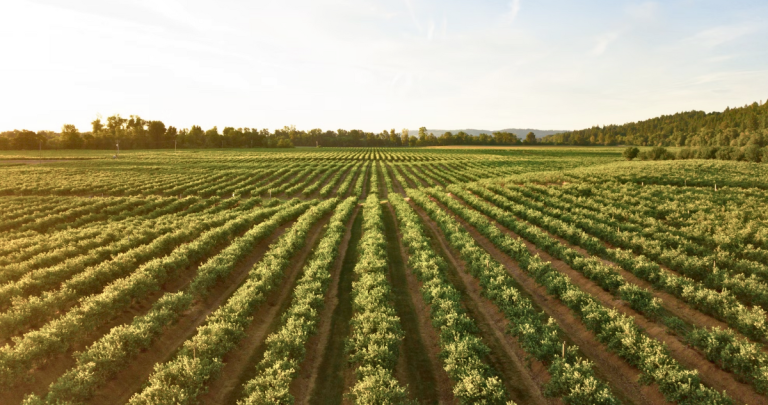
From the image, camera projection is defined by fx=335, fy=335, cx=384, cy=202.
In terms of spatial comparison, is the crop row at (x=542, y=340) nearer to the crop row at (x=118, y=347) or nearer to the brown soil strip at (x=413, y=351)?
the brown soil strip at (x=413, y=351)

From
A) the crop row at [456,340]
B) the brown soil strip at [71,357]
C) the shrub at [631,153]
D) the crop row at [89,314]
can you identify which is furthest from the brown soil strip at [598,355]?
the shrub at [631,153]

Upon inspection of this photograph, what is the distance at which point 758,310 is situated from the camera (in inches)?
522

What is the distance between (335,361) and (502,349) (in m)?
6.55

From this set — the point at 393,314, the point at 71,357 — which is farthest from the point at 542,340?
the point at 71,357

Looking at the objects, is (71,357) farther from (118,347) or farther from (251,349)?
(251,349)

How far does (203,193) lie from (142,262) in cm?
3176

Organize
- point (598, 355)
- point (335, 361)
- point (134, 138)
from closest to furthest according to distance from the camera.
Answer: point (335, 361) < point (598, 355) < point (134, 138)

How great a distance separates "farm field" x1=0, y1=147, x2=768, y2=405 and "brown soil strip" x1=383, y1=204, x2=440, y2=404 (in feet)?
0.25

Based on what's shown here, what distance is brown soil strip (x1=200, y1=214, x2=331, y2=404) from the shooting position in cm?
1097

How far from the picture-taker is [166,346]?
43.7 feet

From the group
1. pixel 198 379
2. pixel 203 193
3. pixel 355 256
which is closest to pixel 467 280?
pixel 355 256

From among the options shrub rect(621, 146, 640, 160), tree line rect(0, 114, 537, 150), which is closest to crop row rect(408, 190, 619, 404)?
shrub rect(621, 146, 640, 160)

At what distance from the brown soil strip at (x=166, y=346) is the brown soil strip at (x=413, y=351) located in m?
8.85

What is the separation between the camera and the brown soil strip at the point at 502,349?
36.4 ft
